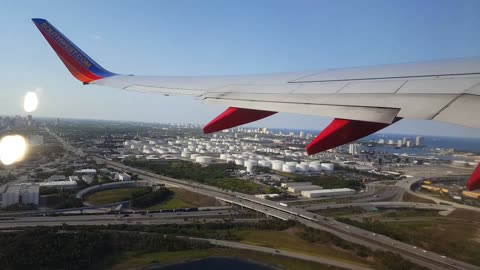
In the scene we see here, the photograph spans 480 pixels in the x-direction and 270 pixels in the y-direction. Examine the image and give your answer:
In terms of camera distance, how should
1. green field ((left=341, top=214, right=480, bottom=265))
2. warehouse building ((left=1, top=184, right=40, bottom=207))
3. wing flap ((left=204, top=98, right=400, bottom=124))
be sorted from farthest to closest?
1. warehouse building ((left=1, top=184, right=40, bottom=207))
2. green field ((left=341, top=214, right=480, bottom=265))
3. wing flap ((left=204, top=98, right=400, bottom=124))

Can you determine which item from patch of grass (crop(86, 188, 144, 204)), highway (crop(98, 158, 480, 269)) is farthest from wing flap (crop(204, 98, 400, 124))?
A: patch of grass (crop(86, 188, 144, 204))

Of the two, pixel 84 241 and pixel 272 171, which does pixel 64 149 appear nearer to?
pixel 272 171

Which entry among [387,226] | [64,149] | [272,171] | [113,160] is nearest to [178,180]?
[272,171]

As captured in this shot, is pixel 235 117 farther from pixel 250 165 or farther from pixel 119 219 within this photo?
pixel 250 165

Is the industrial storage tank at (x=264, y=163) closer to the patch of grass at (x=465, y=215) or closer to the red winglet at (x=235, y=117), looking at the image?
the patch of grass at (x=465, y=215)

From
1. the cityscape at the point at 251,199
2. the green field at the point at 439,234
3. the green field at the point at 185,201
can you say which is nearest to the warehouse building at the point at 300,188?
the cityscape at the point at 251,199

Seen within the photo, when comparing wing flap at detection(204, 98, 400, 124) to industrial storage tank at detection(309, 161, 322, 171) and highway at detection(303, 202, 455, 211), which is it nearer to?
highway at detection(303, 202, 455, 211)
